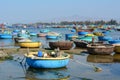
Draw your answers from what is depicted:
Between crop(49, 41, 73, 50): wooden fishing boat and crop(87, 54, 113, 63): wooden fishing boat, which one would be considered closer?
crop(87, 54, 113, 63): wooden fishing boat

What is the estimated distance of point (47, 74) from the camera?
18.0 meters

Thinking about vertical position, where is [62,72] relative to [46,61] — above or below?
below

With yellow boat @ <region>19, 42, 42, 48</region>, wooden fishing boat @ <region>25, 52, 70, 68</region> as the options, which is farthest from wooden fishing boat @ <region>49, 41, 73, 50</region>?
wooden fishing boat @ <region>25, 52, 70, 68</region>

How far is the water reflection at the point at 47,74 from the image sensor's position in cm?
1701

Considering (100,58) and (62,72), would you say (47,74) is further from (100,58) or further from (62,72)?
(100,58)

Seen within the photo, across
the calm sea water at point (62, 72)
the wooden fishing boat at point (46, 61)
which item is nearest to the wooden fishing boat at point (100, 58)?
the calm sea water at point (62, 72)

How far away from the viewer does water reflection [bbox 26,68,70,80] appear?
55.8 feet

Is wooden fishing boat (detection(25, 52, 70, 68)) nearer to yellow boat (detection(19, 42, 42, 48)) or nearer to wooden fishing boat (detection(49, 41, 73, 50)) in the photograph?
wooden fishing boat (detection(49, 41, 73, 50))

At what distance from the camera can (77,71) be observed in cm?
1925

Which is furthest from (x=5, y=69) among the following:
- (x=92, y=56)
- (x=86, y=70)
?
(x=92, y=56)

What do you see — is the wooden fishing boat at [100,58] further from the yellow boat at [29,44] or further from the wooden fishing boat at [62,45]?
the yellow boat at [29,44]

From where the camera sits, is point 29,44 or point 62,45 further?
point 29,44

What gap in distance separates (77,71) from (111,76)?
8.14 ft

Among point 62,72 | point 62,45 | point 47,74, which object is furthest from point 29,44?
point 47,74
